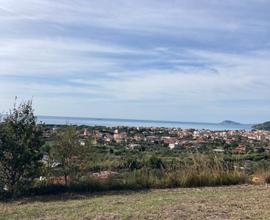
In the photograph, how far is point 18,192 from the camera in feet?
39.3

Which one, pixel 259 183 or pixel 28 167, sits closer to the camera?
pixel 28 167

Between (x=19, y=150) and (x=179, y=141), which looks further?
(x=179, y=141)

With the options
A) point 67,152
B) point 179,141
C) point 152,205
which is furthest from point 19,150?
point 179,141

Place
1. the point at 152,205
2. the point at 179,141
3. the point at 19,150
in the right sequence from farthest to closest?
the point at 179,141
the point at 19,150
the point at 152,205

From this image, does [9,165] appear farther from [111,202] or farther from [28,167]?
[111,202]

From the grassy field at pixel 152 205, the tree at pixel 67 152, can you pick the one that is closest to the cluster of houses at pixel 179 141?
the tree at pixel 67 152

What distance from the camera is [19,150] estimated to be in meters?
12.2

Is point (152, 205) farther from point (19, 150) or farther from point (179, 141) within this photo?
point (179, 141)

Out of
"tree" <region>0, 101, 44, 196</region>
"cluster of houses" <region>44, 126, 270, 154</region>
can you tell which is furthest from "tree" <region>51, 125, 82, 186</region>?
"cluster of houses" <region>44, 126, 270, 154</region>

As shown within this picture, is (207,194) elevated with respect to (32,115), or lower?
lower

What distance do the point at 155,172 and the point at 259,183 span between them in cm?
254

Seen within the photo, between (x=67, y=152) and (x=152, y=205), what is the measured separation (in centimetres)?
367

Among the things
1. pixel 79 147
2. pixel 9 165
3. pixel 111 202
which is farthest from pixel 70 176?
pixel 111 202

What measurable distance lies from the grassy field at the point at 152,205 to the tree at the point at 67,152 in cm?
116
